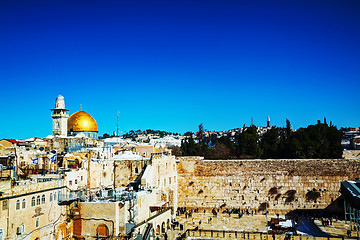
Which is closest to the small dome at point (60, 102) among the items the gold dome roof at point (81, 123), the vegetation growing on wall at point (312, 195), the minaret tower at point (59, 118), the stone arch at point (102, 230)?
the minaret tower at point (59, 118)

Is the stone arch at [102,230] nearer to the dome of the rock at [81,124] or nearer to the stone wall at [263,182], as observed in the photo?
the stone wall at [263,182]

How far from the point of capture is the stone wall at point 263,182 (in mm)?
25625

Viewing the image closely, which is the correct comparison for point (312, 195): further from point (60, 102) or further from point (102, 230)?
point (60, 102)

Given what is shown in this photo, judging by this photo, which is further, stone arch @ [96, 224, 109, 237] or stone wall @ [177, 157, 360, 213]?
stone wall @ [177, 157, 360, 213]

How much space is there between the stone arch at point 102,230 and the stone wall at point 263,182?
11.5m

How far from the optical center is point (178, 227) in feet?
71.8

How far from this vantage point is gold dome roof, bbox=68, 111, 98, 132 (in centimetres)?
3012

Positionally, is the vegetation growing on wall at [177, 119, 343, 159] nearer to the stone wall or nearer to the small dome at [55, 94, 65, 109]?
the stone wall

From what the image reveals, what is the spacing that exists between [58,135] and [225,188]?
45.9 ft

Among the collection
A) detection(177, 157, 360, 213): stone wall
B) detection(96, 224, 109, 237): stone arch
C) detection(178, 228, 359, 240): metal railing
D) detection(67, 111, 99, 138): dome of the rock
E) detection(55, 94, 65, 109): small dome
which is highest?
detection(55, 94, 65, 109): small dome

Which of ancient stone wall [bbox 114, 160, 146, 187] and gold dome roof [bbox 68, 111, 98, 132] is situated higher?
gold dome roof [bbox 68, 111, 98, 132]

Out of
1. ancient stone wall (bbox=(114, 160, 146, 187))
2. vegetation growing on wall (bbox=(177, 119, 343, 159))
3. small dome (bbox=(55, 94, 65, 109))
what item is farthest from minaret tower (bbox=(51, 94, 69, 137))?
vegetation growing on wall (bbox=(177, 119, 343, 159))

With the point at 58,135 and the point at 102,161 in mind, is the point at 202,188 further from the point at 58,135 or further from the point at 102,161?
the point at 58,135

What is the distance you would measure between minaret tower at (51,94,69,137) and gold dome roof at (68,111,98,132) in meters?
1.05
